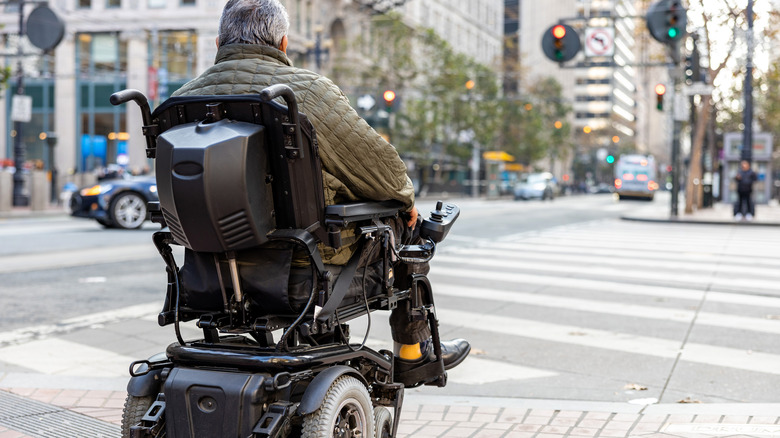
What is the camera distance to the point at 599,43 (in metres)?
21.0

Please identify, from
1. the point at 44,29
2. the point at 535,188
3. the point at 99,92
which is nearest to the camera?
the point at 44,29

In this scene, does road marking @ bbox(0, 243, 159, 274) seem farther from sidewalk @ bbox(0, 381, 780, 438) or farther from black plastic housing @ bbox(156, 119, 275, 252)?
black plastic housing @ bbox(156, 119, 275, 252)

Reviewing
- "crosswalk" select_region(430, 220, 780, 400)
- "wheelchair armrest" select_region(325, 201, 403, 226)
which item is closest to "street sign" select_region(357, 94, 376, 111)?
"crosswalk" select_region(430, 220, 780, 400)

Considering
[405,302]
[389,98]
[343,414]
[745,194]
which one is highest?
[389,98]

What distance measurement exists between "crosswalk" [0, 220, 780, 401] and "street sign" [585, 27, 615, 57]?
10.5m

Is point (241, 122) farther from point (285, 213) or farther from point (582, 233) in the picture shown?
point (582, 233)

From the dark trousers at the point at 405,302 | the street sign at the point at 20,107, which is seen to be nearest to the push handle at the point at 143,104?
the dark trousers at the point at 405,302

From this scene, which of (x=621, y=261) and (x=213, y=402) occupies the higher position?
(x=213, y=402)

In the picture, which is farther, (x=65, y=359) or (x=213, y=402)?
(x=65, y=359)

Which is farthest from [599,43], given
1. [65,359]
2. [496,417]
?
[496,417]

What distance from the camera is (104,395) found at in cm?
443

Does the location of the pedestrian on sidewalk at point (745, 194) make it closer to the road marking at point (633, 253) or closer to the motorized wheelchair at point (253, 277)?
the road marking at point (633, 253)

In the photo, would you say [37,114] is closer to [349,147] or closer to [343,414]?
[349,147]

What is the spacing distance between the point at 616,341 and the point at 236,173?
4355 mm
